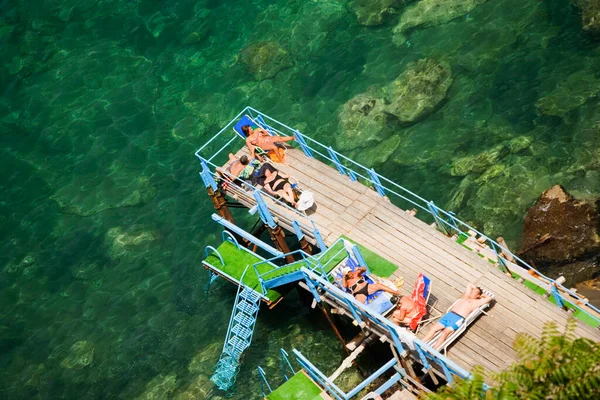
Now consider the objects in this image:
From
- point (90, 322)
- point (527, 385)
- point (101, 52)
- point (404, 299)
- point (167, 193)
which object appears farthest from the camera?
point (101, 52)

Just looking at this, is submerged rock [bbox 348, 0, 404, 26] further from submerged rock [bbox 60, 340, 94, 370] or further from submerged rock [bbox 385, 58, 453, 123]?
submerged rock [bbox 60, 340, 94, 370]

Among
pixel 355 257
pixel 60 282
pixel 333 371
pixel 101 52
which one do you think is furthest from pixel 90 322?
pixel 101 52

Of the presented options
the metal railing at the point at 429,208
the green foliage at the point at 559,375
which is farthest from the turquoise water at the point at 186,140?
the green foliage at the point at 559,375

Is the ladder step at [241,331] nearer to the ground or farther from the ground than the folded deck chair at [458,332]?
nearer to the ground

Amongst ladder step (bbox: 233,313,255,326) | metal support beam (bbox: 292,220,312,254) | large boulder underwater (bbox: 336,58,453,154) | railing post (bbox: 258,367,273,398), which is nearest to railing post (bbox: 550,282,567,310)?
metal support beam (bbox: 292,220,312,254)

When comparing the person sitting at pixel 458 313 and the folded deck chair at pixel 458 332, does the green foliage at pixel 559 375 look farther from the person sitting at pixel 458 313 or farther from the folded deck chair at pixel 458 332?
the person sitting at pixel 458 313

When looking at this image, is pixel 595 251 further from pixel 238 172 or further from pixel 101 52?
pixel 101 52

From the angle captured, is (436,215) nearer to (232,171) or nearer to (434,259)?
(434,259)
